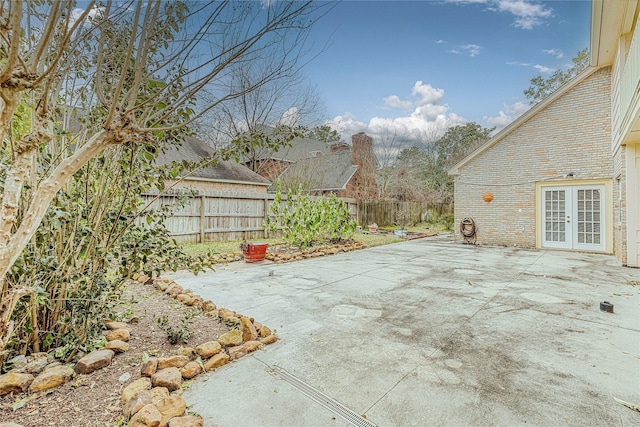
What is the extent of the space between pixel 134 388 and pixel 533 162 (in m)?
10.6

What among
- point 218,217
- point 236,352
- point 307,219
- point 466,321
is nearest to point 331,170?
point 218,217

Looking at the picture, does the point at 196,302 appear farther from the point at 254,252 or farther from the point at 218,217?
the point at 218,217

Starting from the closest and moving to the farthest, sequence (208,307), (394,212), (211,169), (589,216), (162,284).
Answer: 1. (208,307)
2. (162,284)
3. (589,216)
4. (211,169)
5. (394,212)

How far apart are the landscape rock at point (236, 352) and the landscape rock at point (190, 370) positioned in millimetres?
257

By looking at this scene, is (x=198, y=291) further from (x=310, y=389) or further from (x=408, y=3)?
(x=408, y=3)

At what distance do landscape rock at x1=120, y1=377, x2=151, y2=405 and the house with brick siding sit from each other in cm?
831

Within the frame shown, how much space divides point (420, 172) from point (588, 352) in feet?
75.7

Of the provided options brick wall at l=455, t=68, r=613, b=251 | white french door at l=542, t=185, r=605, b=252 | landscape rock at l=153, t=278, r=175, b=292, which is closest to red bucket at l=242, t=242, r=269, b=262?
landscape rock at l=153, t=278, r=175, b=292

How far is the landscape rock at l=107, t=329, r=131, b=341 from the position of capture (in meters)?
2.42

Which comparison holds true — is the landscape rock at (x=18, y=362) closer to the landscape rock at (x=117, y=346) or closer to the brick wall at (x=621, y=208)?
the landscape rock at (x=117, y=346)

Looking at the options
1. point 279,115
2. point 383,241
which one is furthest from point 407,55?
point 279,115

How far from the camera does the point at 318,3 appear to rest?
5.77 ft

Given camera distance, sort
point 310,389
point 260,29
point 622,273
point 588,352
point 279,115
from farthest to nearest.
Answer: point 279,115 < point 622,273 < point 588,352 < point 310,389 < point 260,29

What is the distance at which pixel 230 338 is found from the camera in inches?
97.7
